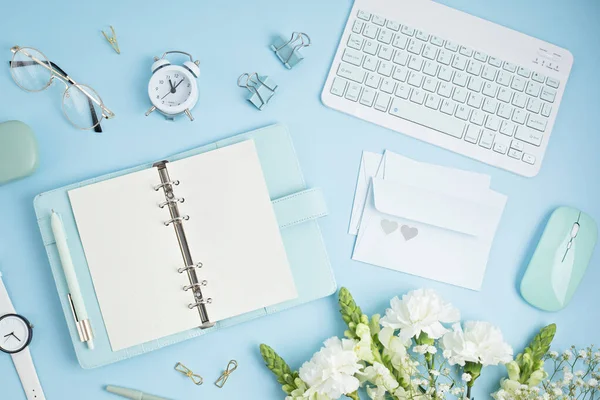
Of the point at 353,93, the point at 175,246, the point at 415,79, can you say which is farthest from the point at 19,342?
the point at 415,79

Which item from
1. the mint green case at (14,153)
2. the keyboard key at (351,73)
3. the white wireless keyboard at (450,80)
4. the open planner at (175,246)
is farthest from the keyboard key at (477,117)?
the mint green case at (14,153)

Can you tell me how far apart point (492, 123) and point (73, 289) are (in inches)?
30.5

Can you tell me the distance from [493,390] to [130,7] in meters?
0.93

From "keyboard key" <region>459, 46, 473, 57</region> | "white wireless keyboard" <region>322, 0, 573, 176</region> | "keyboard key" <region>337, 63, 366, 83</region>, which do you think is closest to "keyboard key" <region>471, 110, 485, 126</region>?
"white wireless keyboard" <region>322, 0, 573, 176</region>

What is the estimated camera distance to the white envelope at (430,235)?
1.02m

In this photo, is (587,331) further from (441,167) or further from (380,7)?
(380,7)

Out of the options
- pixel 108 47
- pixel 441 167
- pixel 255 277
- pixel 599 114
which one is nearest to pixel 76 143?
pixel 108 47

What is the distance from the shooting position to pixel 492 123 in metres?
1.04

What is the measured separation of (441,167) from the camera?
1044mm

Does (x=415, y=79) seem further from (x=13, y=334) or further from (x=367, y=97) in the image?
(x=13, y=334)

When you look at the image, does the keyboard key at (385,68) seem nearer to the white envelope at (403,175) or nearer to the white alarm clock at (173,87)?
the white envelope at (403,175)

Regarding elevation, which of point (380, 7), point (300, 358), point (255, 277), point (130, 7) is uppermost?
point (380, 7)

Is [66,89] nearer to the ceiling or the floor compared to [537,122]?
nearer to the floor

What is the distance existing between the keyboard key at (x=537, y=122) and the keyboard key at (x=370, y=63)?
0.29 m
